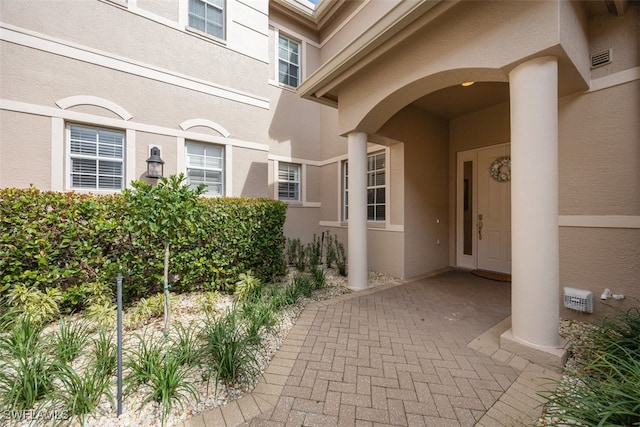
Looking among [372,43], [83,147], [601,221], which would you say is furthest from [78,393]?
[601,221]

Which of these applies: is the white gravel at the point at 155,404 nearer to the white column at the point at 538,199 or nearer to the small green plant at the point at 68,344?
the small green plant at the point at 68,344

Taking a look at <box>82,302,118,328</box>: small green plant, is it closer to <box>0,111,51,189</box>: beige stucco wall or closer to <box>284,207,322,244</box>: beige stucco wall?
<box>0,111,51,189</box>: beige stucco wall

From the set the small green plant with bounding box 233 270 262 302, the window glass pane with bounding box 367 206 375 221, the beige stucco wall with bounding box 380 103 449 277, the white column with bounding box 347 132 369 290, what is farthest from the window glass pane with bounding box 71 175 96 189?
the window glass pane with bounding box 367 206 375 221

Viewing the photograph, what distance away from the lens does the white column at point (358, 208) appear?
4.98 meters

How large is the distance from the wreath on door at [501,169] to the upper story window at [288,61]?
246 inches

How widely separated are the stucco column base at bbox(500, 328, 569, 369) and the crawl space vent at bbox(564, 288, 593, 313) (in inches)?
27.7

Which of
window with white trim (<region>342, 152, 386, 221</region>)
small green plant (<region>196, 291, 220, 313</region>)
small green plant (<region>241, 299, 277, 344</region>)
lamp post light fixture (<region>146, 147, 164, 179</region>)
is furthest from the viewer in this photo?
window with white trim (<region>342, 152, 386, 221</region>)

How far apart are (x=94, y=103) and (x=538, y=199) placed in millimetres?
6711

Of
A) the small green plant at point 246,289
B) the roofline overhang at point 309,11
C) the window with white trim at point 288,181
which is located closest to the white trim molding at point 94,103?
the small green plant at point 246,289

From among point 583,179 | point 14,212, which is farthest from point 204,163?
point 583,179

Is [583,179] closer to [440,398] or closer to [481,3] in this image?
[481,3]

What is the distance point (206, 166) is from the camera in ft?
19.3

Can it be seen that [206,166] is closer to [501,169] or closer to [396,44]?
[396,44]

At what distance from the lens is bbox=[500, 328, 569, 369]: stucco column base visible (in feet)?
8.40
